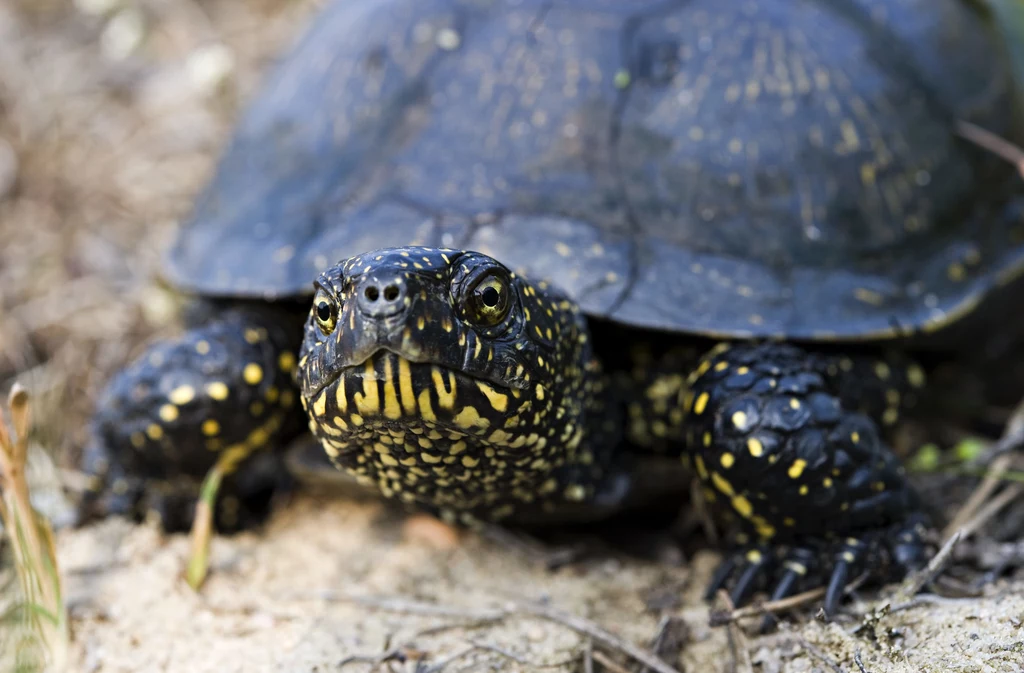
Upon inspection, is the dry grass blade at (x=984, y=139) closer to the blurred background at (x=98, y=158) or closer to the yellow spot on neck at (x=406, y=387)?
the yellow spot on neck at (x=406, y=387)

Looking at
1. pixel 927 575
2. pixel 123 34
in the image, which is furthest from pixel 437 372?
pixel 123 34

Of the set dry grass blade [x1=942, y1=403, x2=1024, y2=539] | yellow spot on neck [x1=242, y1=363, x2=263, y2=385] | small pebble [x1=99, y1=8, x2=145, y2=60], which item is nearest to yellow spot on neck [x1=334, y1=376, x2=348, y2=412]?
yellow spot on neck [x1=242, y1=363, x2=263, y2=385]

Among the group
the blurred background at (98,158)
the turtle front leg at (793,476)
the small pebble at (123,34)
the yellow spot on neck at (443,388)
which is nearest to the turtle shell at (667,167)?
the turtle front leg at (793,476)

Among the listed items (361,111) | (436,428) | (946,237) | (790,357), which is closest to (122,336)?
(361,111)

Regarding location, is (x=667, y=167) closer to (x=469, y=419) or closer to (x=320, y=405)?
(x=469, y=419)

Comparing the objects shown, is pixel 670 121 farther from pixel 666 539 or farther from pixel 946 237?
pixel 666 539
